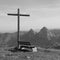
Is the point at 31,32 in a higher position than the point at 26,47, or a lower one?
higher

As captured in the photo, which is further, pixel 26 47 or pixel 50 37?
pixel 50 37

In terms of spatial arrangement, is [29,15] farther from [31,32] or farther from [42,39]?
[31,32]

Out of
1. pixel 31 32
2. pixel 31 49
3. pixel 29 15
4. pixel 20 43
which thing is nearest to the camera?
pixel 31 49

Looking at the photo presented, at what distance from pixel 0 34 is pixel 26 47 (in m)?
41.2

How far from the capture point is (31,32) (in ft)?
172

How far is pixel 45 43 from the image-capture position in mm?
42250

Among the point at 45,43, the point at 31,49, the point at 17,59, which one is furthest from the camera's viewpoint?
the point at 45,43

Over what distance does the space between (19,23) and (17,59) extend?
11169mm

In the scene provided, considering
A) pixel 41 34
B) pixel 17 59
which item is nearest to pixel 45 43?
pixel 41 34

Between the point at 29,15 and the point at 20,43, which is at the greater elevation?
the point at 29,15

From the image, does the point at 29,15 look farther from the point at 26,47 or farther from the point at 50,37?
the point at 50,37

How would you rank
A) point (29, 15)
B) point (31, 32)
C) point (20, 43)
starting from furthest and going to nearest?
point (31, 32)
point (29, 15)
point (20, 43)

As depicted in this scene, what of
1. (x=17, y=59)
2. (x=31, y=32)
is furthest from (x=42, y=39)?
(x=17, y=59)

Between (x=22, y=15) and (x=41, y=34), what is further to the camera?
(x=41, y=34)
